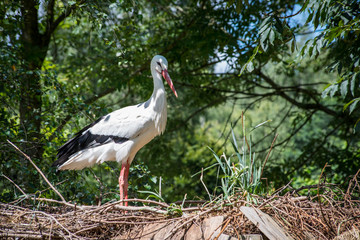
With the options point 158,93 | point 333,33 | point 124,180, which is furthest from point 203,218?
point 158,93

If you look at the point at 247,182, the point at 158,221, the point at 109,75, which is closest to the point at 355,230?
the point at 247,182

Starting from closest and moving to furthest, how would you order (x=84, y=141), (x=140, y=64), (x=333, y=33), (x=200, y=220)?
(x=200, y=220), (x=333, y=33), (x=84, y=141), (x=140, y=64)

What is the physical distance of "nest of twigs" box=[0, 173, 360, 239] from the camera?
2.75 metres

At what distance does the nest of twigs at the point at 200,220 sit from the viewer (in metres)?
2.75

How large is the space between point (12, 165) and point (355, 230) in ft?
12.3

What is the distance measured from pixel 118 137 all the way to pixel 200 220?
2256 millimetres

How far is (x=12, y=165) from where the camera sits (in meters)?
4.49

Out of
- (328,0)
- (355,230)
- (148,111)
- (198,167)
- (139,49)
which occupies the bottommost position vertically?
(198,167)

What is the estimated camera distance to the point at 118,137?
4.75 meters

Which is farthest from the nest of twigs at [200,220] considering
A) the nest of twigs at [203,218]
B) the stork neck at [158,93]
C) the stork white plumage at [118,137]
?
the stork neck at [158,93]

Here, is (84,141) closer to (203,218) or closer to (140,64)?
(203,218)

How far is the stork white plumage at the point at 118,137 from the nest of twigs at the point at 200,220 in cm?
128

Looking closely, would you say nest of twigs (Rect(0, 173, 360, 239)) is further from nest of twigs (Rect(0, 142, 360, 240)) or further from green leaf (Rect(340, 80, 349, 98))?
green leaf (Rect(340, 80, 349, 98))

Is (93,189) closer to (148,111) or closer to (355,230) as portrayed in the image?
(148,111)
